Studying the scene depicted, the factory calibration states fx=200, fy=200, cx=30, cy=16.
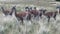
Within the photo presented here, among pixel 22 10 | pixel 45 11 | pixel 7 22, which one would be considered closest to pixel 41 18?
pixel 45 11

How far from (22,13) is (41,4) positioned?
0.24m

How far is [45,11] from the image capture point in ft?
7.60

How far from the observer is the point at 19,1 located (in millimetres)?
2312

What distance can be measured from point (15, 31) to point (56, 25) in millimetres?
476

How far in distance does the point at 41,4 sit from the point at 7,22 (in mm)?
443

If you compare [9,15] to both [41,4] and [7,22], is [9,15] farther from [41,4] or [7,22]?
[41,4]

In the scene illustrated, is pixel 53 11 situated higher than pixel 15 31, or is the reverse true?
pixel 53 11

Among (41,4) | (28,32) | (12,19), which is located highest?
(41,4)

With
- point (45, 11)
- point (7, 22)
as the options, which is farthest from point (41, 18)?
point (7, 22)

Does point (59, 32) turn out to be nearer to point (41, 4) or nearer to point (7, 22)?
point (41, 4)

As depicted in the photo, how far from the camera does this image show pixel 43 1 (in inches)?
91.1

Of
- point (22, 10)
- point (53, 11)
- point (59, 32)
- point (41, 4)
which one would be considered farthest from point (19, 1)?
point (59, 32)

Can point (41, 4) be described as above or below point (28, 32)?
above

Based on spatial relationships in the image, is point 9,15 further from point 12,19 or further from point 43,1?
point 43,1
